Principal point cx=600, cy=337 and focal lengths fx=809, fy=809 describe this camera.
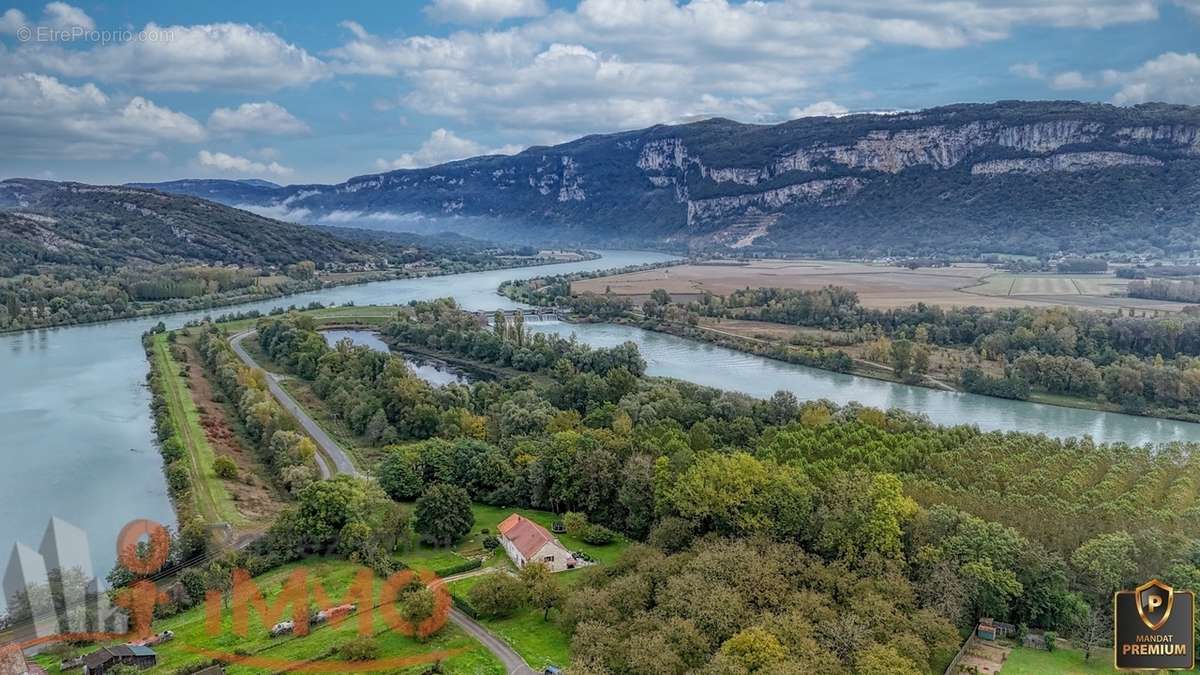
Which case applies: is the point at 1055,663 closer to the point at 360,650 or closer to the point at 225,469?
the point at 360,650

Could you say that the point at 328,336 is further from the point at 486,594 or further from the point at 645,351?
the point at 486,594

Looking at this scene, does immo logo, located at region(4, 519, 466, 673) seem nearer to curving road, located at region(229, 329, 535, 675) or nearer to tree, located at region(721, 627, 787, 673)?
curving road, located at region(229, 329, 535, 675)

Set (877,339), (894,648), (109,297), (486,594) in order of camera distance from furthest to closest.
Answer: (109,297) → (877,339) → (486,594) → (894,648)

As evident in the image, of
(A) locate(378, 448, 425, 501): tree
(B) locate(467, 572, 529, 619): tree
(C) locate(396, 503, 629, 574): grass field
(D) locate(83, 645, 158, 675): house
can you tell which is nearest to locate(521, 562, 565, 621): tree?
(B) locate(467, 572, 529, 619): tree

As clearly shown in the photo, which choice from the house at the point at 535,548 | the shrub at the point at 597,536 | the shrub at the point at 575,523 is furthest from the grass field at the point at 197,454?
the shrub at the point at 597,536

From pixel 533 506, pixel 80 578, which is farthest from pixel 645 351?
pixel 80 578
